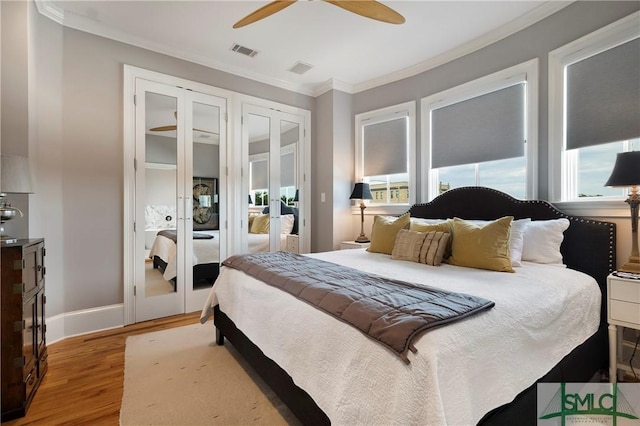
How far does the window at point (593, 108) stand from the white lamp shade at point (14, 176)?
13.0ft

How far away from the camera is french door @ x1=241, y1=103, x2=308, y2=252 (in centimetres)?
393

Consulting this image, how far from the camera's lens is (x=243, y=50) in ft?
11.2

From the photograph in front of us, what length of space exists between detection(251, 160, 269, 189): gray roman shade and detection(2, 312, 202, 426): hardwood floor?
1995mm

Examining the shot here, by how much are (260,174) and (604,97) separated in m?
3.43

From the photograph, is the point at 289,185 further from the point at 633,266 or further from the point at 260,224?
the point at 633,266

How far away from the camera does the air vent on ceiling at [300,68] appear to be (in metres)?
3.72

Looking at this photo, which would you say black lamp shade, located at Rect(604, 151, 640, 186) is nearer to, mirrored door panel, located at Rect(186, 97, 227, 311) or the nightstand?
the nightstand

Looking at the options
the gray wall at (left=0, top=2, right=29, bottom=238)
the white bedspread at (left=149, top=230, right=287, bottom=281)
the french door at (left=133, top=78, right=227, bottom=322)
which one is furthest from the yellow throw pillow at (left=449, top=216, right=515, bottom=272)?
the gray wall at (left=0, top=2, right=29, bottom=238)

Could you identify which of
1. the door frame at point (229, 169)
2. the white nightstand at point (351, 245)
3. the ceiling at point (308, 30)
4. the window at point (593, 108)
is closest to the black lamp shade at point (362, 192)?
the white nightstand at point (351, 245)

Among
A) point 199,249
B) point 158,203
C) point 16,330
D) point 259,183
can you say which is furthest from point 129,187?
point 16,330

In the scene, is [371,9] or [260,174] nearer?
[371,9]

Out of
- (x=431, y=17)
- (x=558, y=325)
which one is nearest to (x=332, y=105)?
(x=431, y=17)

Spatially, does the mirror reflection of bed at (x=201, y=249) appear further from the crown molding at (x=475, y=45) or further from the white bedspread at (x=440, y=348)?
the crown molding at (x=475, y=45)

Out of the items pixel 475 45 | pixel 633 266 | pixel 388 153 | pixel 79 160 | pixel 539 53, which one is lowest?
pixel 633 266
